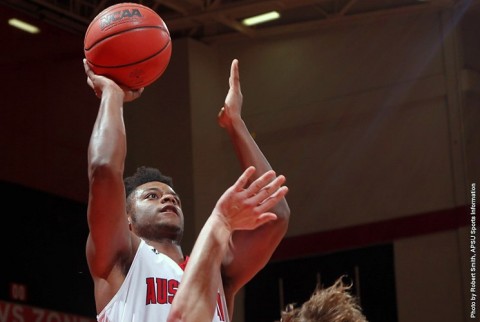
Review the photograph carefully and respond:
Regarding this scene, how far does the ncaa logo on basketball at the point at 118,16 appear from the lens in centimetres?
370

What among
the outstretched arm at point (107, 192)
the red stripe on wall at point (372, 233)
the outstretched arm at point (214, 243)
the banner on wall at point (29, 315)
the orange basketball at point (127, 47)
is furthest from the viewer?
the red stripe on wall at point (372, 233)

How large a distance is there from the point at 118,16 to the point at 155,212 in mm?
798

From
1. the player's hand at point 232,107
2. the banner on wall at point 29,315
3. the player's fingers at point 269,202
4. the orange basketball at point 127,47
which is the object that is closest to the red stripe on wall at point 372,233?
the banner on wall at point 29,315

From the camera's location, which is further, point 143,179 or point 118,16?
point 143,179

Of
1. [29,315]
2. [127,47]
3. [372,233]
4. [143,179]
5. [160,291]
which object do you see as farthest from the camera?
[372,233]

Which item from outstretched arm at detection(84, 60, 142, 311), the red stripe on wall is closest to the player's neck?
outstretched arm at detection(84, 60, 142, 311)

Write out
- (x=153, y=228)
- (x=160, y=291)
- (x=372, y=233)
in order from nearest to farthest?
1. (x=160, y=291)
2. (x=153, y=228)
3. (x=372, y=233)

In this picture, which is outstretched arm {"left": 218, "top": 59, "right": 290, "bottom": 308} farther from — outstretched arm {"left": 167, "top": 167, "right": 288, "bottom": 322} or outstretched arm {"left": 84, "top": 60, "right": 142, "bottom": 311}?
outstretched arm {"left": 167, "top": 167, "right": 288, "bottom": 322}

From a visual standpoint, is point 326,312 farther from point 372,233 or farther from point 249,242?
point 372,233

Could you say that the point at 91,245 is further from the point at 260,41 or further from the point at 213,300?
the point at 260,41

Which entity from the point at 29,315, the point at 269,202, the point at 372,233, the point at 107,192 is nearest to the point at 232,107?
the point at 107,192

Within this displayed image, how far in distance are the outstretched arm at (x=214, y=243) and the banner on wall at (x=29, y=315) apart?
712 cm

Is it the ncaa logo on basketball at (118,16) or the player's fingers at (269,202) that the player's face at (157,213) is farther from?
the player's fingers at (269,202)

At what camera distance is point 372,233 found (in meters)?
10.9
